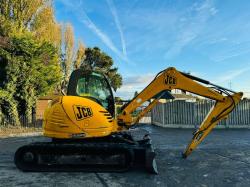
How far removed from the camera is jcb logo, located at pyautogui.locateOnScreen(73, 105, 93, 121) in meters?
6.93

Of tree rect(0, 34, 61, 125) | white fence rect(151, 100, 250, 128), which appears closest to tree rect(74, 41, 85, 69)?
tree rect(0, 34, 61, 125)

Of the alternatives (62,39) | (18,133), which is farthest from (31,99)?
(62,39)

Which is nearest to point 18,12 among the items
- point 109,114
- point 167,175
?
point 109,114

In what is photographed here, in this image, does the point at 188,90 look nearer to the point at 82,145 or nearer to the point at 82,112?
the point at 82,112

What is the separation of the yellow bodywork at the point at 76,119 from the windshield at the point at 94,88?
65 centimetres

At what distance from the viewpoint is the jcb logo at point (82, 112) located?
22.7 feet

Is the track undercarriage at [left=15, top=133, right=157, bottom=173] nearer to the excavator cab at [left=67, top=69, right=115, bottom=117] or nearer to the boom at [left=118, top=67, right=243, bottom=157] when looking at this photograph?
the boom at [left=118, top=67, right=243, bottom=157]

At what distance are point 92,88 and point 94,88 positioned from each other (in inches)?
2.1

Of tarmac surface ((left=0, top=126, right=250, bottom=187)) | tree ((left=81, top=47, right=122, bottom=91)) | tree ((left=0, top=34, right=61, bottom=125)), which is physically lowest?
tarmac surface ((left=0, top=126, right=250, bottom=187))

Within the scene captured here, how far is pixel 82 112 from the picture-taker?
695 cm

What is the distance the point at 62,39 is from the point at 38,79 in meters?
17.7

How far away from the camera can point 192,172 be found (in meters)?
6.84

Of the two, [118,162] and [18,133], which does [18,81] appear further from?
[118,162]

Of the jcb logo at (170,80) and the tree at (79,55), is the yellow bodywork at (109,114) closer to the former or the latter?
the jcb logo at (170,80)
